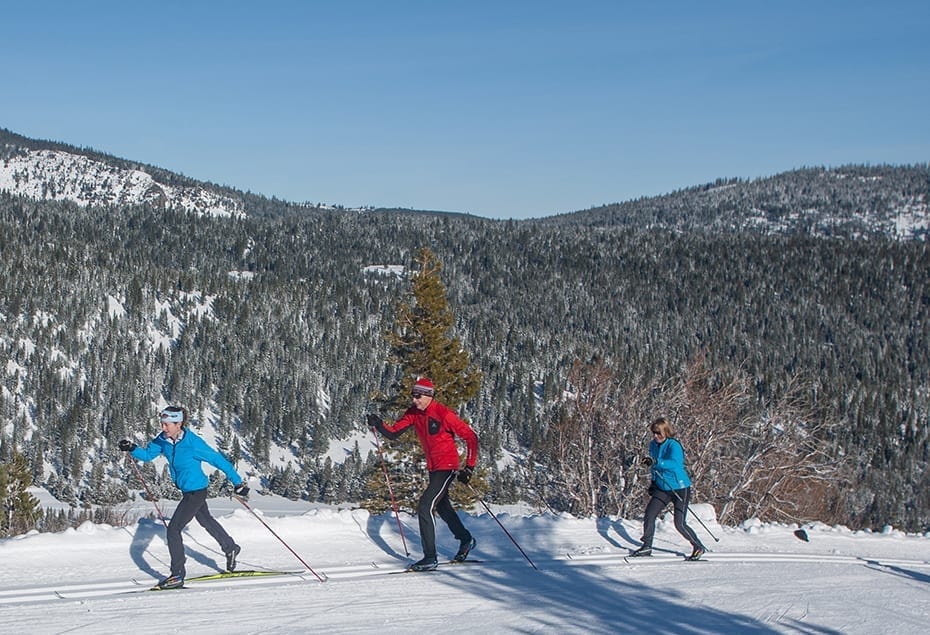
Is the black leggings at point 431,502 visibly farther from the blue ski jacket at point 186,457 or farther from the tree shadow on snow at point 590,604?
the blue ski jacket at point 186,457

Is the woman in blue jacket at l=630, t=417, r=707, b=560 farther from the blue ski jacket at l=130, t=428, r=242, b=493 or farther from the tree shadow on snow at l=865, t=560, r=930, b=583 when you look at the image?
the blue ski jacket at l=130, t=428, r=242, b=493

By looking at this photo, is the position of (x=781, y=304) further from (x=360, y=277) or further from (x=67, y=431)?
(x=67, y=431)

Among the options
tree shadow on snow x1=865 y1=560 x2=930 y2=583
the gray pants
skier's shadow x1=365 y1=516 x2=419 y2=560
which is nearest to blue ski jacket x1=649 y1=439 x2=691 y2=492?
tree shadow on snow x1=865 y1=560 x2=930 y2=583

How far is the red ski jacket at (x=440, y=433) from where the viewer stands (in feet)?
28.2

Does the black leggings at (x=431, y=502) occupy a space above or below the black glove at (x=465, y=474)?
below

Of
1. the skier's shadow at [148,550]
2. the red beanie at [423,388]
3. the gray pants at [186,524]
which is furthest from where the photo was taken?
the skier's shadow at [148,550]

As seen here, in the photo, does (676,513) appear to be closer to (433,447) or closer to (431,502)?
(431,502)

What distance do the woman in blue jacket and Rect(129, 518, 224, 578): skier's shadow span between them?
16.4ft

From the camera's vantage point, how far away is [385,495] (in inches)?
911

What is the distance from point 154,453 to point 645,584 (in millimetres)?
5093

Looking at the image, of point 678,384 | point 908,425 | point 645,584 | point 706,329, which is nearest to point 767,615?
point 645,584

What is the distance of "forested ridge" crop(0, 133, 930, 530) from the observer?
279 feet

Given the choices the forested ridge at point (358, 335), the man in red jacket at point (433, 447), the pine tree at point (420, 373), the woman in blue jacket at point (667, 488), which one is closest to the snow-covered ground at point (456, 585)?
the woman in blue jacket at point (667, 488)

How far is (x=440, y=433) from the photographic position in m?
8.67
